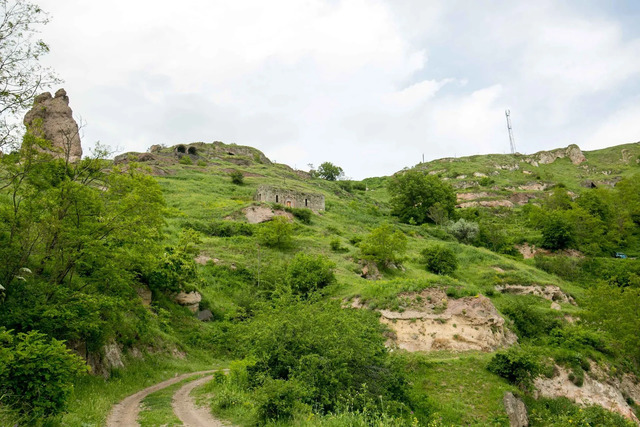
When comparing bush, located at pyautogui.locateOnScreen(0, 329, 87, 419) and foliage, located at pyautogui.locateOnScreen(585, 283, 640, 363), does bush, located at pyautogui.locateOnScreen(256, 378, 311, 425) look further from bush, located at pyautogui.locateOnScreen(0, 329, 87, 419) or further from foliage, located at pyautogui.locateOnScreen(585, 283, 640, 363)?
foliage, located at pyautogui.locateOnScreen(585, 283, 640, 363)

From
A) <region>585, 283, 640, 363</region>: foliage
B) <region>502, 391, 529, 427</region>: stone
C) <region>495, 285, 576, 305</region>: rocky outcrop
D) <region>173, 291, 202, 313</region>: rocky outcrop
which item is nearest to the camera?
<region>502, 391, 529, 427</region>: stone

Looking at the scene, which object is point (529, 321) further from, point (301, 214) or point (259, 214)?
point (301, 214)

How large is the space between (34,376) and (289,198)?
153ft

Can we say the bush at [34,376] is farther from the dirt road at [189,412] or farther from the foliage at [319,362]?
the foliage at [319,362]

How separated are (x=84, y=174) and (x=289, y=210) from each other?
3528 cm

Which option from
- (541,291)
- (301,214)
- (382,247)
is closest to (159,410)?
(382,247)

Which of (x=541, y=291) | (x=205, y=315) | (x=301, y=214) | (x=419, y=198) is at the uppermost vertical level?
(x=419, y=198)

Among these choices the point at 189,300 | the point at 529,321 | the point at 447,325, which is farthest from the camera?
the point at 529,321

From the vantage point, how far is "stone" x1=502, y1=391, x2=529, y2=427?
13.9 m

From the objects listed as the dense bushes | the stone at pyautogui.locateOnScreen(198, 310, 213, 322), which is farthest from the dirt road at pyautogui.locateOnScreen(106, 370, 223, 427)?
the dense bushes

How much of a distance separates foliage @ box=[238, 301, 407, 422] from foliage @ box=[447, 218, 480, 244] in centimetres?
4038

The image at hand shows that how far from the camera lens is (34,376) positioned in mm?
7500

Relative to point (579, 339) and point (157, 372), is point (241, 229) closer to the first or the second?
point (157, 372)

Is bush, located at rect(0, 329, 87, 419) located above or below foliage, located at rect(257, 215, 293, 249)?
below
